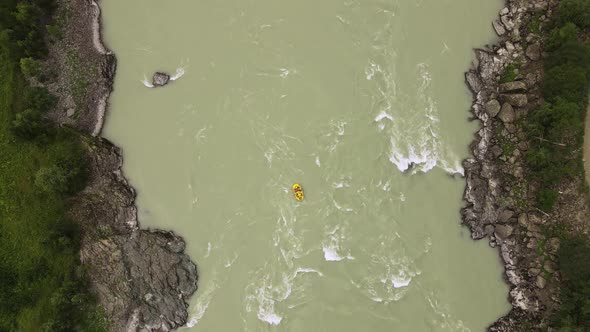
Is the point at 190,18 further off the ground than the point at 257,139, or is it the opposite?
the point at 190,18

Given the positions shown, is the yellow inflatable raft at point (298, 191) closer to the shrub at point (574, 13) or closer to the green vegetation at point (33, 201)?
the green vegetation at point (33, 201)

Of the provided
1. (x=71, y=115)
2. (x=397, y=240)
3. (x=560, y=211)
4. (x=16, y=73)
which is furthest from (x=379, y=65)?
(x=16, y=73)

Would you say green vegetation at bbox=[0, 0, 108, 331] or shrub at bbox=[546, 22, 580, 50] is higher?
shrub at bbox=[546, 22, 580, 50]

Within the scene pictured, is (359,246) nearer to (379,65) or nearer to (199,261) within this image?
(199,261)

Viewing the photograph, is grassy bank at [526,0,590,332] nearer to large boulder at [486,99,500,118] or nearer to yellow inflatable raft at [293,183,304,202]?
large boulder at [486,99,500,118]

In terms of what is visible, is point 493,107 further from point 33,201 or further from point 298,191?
point 33,201

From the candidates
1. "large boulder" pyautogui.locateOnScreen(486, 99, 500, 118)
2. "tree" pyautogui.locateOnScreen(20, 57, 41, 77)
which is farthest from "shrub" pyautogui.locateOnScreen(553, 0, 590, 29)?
"tree" pyautogui.locateOnScreen(20, 57, 41, 77)

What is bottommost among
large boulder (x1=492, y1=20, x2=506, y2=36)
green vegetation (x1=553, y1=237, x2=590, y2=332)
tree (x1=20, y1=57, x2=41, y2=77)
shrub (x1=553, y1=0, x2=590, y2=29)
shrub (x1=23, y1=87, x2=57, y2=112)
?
green vegetation (x1=553, y1=237, x2=590, y2=332)

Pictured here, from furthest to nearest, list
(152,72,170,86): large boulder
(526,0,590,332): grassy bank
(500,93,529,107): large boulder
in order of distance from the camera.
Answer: (152,72,170,86): large boulder < (500,93,529,107): large boulder < (526,0,590,332): grassy bank
